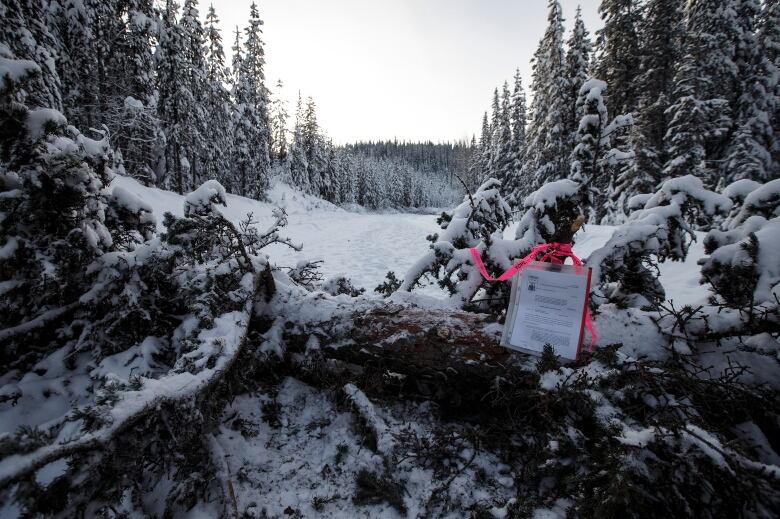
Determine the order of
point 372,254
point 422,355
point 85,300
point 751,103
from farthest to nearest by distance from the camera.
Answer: point 751,103
point 372,254
point 422,355
point 85,300

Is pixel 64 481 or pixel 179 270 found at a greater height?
pixel 179 270

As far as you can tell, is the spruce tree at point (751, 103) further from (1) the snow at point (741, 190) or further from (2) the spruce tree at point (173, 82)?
(2) the spruce tree at point (173, 82)

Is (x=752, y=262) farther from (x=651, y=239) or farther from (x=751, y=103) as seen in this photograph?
(x=751, y=103)

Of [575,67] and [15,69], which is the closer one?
[15,69]

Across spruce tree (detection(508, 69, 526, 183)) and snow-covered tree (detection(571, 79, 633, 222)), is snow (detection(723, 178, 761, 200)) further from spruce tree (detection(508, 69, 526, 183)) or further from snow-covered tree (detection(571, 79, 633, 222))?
spruce tree (detection(508, 69, 526, 183))

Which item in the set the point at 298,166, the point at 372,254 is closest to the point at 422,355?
the point at 372,254

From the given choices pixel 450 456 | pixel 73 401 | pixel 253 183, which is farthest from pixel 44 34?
pixel 253 183

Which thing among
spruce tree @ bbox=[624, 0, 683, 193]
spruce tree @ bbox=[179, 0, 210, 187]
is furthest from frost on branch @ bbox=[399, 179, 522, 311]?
spruce tree @ bbox=[179, 0, 210, 187]

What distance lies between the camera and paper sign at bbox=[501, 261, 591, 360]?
2.16 metres

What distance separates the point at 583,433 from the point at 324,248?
12241mm

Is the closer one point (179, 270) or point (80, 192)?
point (80, 192)

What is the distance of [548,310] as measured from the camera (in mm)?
2234

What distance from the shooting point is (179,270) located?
2826mm

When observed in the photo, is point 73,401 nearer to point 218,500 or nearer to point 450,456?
point 218,500
